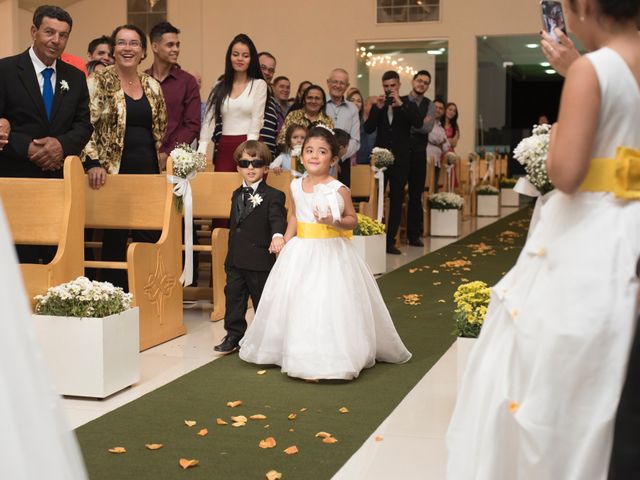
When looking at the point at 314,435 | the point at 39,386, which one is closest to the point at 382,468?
the point at 314,435

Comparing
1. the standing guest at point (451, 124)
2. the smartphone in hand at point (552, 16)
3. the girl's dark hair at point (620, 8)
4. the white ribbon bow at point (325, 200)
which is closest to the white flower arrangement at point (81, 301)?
the white ribbon bow at point (325, 200)

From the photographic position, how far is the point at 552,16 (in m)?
2.56

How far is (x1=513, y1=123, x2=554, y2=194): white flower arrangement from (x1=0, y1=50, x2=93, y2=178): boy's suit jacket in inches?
127

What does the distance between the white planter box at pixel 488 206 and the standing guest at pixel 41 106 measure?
11.8m

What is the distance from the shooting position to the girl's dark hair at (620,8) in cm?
234

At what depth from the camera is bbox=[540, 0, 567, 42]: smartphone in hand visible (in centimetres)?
255

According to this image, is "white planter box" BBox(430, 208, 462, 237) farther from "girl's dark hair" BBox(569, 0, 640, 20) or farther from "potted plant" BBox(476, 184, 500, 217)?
"girl's dark hair" BBox(569, 0, 640, 20)

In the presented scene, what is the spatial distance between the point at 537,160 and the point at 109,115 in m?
3.84

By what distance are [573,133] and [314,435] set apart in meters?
2.07

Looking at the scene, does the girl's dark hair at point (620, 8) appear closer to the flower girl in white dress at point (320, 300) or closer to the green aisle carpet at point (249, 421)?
the green aisle carpet at point (249, 421)

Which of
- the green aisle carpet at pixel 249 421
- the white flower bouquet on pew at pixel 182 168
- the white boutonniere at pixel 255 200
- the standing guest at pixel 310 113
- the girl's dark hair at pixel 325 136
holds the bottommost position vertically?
the green aisle carpet at pixel 249 421

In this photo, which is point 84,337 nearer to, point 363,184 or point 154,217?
point 154,217

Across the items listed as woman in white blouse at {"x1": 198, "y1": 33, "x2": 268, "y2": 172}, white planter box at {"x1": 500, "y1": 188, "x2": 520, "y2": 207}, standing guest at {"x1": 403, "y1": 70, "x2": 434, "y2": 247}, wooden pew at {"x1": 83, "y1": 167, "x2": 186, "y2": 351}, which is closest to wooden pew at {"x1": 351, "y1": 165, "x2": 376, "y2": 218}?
standing guest at {"x1": 403, "y1": 70, "x2": 434, "y2": 247}

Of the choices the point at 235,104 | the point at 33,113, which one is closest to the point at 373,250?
the point at 235,104
